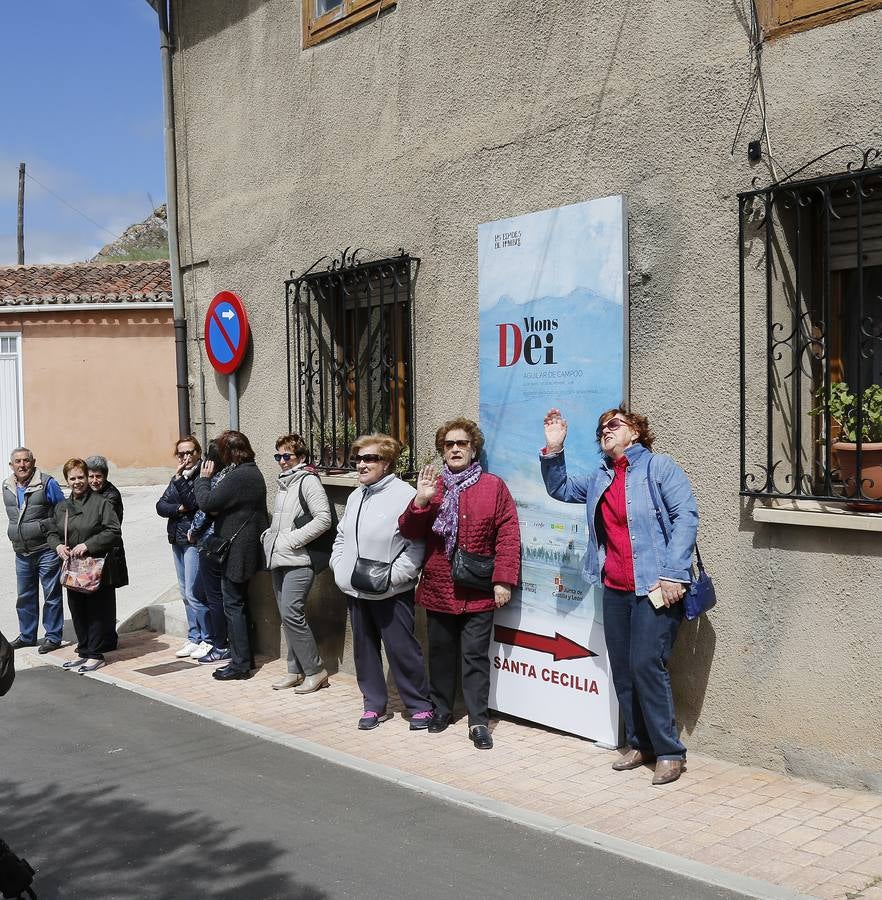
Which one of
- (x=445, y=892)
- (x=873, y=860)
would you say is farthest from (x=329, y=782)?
(x=873, y=860)

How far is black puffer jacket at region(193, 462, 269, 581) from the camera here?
8078 mm

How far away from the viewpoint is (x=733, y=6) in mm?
5648

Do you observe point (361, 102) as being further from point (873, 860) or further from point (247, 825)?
point (873, 860)

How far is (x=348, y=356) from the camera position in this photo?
8727mm

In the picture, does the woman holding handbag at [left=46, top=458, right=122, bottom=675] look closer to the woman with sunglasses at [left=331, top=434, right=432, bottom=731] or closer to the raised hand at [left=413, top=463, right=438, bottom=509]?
the woman with sunglasses at [left=331, top=434, right=432, bottom=731]

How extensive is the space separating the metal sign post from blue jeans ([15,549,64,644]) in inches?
76.7

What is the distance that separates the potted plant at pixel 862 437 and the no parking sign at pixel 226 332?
17.3ft

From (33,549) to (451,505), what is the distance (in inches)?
181

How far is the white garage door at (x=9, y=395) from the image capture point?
67.8ft

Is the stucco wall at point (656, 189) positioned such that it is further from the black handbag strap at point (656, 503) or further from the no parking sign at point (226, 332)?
the no parking sign at point (226, 332)

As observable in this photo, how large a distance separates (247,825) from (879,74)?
4.57m

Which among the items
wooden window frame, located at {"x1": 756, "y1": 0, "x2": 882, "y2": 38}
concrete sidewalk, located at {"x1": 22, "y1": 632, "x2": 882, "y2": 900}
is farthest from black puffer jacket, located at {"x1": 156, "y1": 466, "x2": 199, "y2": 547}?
wooden window frame, located at {"x1": 756, "y1": 0, "x2": 882, "y2": 38}

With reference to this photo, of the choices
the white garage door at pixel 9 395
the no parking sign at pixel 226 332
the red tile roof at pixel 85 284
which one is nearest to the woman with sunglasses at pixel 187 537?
the no parking sign at pixel 226 332

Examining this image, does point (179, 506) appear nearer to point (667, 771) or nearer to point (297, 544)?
point (297, 544)
